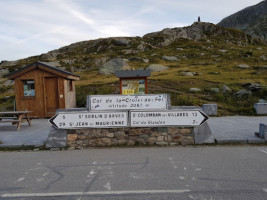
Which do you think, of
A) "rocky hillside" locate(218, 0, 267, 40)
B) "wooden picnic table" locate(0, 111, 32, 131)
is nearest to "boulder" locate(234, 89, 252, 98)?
Result: "wooden picnic table" locate(0, 111, 32, 131)

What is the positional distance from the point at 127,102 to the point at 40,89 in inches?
307

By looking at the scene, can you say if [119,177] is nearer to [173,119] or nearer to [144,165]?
[144,165]

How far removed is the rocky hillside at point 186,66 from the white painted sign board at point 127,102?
741cm

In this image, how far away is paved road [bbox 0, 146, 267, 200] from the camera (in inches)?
143

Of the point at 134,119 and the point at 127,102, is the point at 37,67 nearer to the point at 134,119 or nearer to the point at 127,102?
the point at 127,102

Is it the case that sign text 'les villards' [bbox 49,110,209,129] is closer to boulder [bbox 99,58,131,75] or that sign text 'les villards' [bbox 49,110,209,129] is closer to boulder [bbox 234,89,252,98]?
boulder [bbox 234,89,252,98]

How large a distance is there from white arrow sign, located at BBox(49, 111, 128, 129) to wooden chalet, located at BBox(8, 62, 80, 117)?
619 cm

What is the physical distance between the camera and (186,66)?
39469 millimetres

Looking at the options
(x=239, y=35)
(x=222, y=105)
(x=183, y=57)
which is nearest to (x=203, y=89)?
(x=222, y=105)

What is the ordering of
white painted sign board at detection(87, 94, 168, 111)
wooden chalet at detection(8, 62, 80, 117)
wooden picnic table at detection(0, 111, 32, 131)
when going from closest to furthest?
white painted sign board at detection(87, 94, 168, 111) < wooden picnic table at detection(0, 111, 32, 131) < wooden chalet at detection(8, 62, 80, 117)

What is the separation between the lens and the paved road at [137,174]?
11.9 ft

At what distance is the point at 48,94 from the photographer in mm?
12523

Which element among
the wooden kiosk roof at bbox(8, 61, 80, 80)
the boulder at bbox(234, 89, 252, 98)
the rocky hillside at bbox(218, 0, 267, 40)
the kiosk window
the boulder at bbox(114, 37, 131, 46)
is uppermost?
the rocky hillside at bbox(218, 0, 267, 40)

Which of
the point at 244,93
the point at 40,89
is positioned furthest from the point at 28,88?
the point at 244,93
